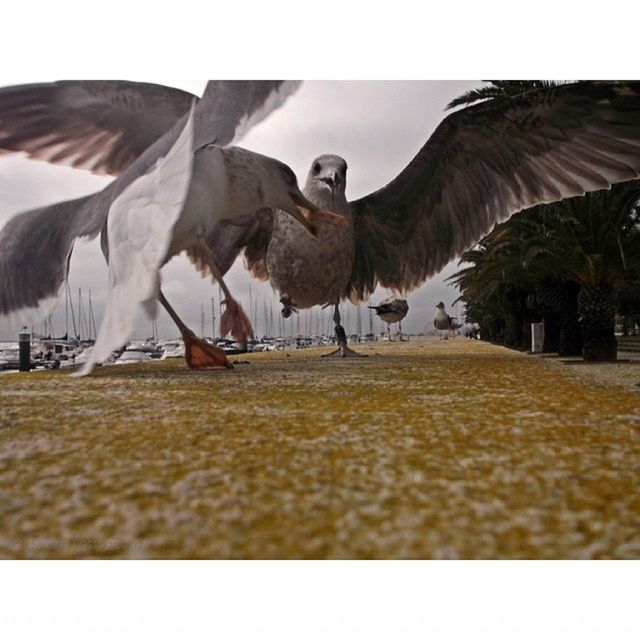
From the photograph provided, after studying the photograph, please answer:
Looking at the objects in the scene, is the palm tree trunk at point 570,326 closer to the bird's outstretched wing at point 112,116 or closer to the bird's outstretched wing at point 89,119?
the bird's outstretched wing at point 112,116

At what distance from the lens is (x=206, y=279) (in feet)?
13.1

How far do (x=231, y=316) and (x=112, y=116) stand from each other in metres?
1.48

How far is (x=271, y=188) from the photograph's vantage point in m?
4.21

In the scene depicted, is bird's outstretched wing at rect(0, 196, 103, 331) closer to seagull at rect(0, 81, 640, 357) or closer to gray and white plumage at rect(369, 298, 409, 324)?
seagull at rect(0, 81, 640, 357)

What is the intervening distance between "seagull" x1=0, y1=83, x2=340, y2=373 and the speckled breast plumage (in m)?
0.37

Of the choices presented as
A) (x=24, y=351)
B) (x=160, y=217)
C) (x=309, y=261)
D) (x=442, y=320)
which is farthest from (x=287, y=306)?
(x=442, y=320)

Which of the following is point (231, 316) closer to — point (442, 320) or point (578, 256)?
point (578, 256)

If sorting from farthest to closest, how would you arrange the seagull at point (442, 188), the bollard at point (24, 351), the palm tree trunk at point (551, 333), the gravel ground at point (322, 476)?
the palm tree trunk at point (551, 333)
the bollard at point (24, 351)
the seagull at point (442, 188)
the gravel ground at point (322, 476)

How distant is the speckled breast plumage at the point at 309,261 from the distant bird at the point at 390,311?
0.37 m

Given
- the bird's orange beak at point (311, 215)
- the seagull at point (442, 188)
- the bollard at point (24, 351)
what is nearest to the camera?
the seagull at point (442, 188)

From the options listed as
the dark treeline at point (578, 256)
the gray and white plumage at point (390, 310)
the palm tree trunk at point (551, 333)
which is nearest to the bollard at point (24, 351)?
the gray and white plumage at point (390, 310)

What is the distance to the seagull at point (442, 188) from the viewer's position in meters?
3.87

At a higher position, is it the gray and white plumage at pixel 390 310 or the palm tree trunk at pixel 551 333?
the gray and white plumage at pixel 390 310

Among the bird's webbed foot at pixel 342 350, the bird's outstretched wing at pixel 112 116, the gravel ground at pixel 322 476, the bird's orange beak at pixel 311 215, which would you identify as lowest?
the gravel ground at pixel 322 476
